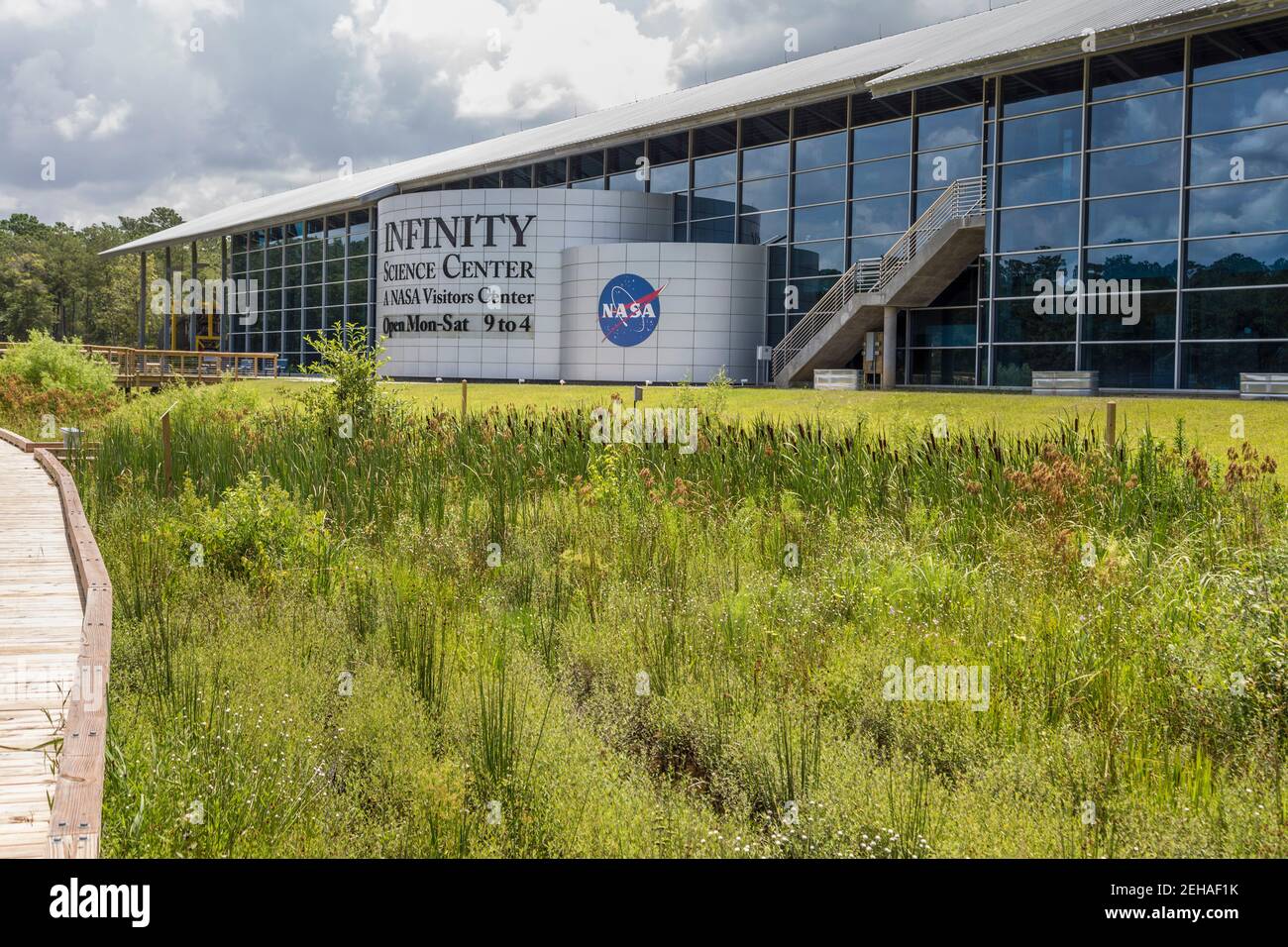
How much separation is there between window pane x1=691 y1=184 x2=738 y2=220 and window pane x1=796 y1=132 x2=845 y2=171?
330cm

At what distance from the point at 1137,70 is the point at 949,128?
20.8 ft

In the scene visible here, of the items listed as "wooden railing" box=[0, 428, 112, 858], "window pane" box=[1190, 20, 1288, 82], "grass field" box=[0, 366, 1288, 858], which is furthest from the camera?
"window pane" box=[1190, 20, 1288, 82]

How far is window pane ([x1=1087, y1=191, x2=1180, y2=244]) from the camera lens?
95.1 feet

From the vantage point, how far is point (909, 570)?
30.0 ft

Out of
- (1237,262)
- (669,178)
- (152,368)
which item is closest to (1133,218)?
(1237,262)

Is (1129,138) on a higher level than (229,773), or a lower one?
higher

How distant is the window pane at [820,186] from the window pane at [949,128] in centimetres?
324

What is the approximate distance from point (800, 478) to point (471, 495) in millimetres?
3668

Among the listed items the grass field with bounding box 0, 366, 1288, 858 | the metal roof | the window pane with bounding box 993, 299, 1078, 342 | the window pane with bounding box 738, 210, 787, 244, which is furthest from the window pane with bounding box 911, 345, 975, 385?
the grass field with bounding box 0, 366, 1288, 858

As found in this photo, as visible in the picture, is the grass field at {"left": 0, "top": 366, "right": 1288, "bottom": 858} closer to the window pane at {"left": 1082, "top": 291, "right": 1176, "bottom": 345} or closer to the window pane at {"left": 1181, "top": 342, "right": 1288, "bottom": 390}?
the window pane at {"left": 1181, "top": 342, "right": 1288, "bottom": 390}

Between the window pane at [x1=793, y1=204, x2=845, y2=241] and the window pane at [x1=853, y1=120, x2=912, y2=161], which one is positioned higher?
the window pane at [x1=853, y1=120, x2=912, y2=161]

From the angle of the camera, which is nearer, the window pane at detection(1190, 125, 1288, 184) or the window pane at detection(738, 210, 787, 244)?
the window pane at detection(1190, 125, 1288, 184)
